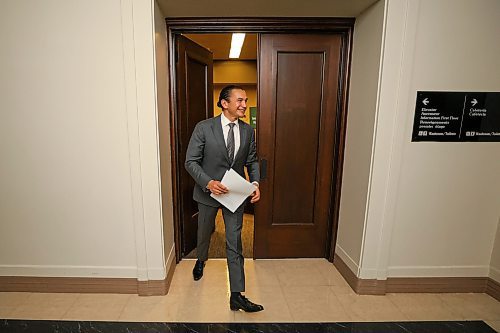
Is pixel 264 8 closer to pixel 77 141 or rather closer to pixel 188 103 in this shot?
pixel 188 103

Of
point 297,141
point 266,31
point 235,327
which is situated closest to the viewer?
point 235,327

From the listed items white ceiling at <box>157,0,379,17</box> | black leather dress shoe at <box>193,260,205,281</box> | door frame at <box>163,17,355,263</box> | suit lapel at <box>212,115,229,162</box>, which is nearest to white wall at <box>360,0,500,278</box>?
white ceiling at <box>157,0,379,17</box>

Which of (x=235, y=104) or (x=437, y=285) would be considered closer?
(x=235, y=104)

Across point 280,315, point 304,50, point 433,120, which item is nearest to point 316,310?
point 280,315

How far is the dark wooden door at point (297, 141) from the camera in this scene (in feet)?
8.58

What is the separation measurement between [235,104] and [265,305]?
1639 millimetres

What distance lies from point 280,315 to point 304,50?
233 cm

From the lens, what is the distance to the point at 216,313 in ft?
6.96

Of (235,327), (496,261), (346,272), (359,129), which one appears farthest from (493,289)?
(235,327)

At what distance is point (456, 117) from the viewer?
2.16 metres

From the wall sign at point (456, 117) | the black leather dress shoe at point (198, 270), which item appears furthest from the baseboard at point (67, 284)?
the wall sign at point (456, 117)

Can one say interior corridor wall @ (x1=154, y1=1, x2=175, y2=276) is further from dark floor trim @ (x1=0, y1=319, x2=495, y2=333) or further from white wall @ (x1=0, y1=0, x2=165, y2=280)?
dark floor trim @ (x1=0, y1=319, x2=495, y2=333)

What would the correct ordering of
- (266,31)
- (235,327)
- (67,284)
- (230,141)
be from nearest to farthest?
(235,327) → (230,141) → (67,284) → (266,31)

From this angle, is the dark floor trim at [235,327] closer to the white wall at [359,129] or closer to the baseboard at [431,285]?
the baseboard at [431,285]
